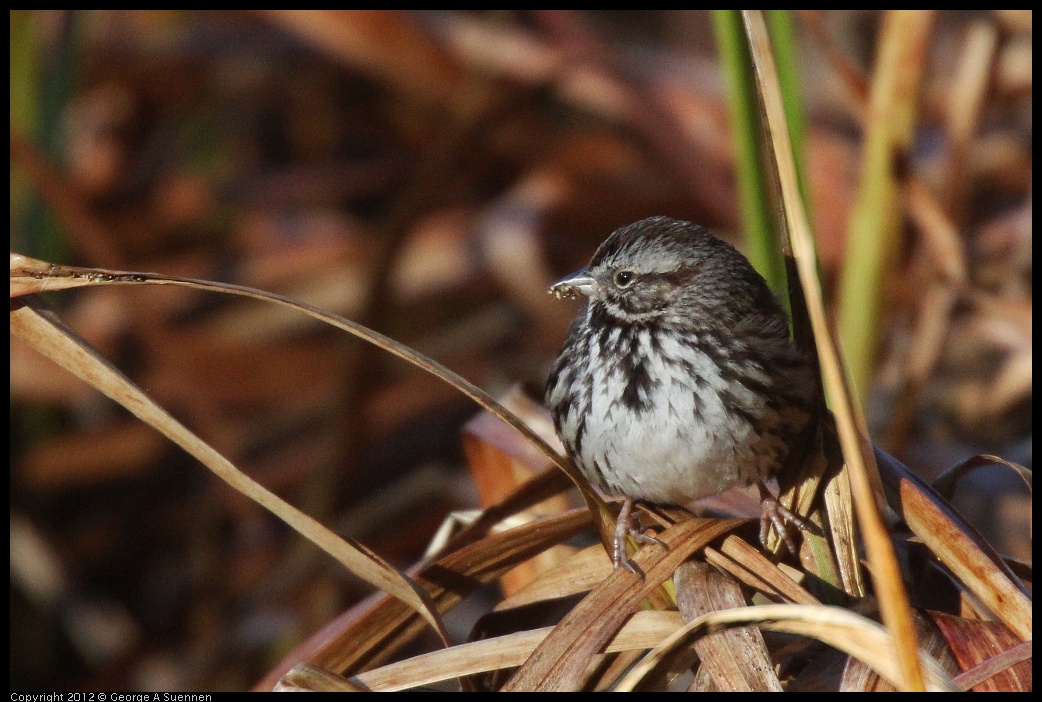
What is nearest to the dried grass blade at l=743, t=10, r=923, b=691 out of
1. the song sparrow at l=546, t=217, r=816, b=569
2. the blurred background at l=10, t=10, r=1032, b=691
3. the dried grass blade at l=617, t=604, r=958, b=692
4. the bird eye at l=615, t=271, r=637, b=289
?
the dried grass blade at l=617, t=604, r=958, b=692

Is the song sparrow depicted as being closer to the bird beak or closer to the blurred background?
the bird beak

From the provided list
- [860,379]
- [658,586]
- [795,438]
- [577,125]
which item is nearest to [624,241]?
[795,438]

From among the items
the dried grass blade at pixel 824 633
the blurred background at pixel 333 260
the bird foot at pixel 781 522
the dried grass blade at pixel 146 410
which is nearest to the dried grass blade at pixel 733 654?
the dried grass blade at pixel 824 633

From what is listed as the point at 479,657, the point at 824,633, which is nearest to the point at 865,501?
the point at 824,633

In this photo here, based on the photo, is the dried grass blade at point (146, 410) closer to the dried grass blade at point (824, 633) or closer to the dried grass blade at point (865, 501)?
the dried grass blade at point (824, 633)

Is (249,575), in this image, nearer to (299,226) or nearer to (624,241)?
(299,226)

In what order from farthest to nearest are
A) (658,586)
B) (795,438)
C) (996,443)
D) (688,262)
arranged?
(996,443) < (688,262) < (795,438) < (658,586)

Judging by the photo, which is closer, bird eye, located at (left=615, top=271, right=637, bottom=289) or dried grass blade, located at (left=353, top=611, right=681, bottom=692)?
dried grass blade, located at (left=353, top=611, right=681, bottom=692)

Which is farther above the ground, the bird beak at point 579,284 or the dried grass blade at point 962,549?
the bird beak at point 579,284
